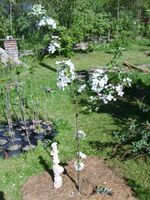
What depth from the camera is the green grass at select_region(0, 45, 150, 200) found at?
277 inches

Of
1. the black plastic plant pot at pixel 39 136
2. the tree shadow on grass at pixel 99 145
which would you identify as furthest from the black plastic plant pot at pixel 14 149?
the tree shadow on grass at pixel 99 145

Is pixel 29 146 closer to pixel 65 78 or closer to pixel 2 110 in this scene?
pixel 2 110

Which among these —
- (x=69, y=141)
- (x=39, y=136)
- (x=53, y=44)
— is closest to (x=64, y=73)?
(x=53, y=44)

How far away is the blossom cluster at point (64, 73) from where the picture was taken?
4.88m

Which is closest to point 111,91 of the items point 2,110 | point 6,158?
point 6,158

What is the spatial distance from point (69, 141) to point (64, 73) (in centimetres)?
426

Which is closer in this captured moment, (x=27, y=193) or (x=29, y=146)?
(x=27, y=193)

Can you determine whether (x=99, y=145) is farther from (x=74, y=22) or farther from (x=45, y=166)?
(x=74, y=22)

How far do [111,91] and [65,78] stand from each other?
0.68 meters

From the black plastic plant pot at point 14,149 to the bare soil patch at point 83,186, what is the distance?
127cm

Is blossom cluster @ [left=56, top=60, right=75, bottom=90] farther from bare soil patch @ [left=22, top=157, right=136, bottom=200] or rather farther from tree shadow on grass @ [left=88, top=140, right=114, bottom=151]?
tree shadow on grass @ [left=88, top=140, right=114, bottom=151]

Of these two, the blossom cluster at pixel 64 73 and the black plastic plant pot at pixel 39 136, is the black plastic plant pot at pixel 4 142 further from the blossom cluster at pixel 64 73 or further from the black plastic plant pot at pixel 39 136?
the blossom cluster at pixel 64 73

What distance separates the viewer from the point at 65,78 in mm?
4875

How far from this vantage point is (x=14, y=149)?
8531mm
